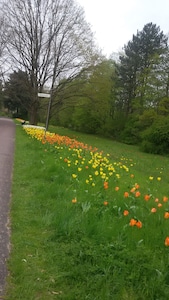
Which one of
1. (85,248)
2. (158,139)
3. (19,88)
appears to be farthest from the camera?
(19,88)

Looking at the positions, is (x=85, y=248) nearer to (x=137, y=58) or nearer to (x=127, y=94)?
(x=137, y=58)

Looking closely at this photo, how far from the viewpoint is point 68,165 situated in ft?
23.5

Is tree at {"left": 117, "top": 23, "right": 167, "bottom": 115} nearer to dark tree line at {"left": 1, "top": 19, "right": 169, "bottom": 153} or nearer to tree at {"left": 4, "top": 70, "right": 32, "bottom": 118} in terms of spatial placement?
dark tree line at {"left": 1, "top": 19, "right": 169, "bottom": 153}

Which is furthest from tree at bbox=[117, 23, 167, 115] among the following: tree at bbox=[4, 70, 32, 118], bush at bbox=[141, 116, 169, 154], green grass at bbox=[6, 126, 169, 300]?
green grass at bbox=[6, 126, 169, 300]

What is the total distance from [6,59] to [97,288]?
33.8m

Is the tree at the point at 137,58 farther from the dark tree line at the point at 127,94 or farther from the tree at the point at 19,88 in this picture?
the tree at the point at 19,88

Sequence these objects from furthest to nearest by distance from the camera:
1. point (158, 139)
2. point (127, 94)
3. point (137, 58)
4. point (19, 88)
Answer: point (127, 94)
point (137, 58)
point (19, 88)
point (158, 139)

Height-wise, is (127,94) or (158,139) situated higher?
(127,94)

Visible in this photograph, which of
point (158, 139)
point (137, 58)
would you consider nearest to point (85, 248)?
point (158, 139)

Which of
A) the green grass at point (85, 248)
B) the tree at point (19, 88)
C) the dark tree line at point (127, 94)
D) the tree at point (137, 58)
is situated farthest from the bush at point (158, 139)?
the green grass at point (85, 248)

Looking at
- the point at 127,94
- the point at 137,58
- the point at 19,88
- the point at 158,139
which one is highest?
the point at 137,58

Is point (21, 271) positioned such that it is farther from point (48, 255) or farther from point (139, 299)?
point (139, 299)

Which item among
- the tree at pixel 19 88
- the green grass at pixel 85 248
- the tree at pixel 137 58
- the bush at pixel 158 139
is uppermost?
the tree at pixel 137 58

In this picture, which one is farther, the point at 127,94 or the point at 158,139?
the point at 127,94
